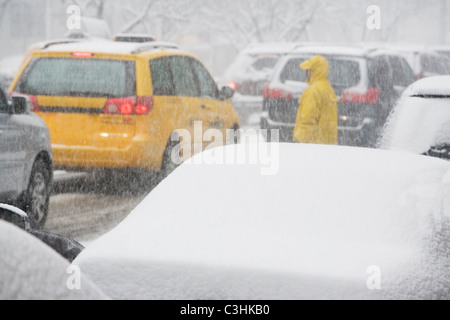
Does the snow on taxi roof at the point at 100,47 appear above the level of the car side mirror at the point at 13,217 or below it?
above

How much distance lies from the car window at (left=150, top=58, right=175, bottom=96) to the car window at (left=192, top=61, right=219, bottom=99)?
749 millimetres

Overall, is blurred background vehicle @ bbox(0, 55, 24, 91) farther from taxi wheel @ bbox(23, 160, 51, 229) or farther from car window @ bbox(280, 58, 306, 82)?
taxi wheel @ bbox(23, 160, 51, 229)

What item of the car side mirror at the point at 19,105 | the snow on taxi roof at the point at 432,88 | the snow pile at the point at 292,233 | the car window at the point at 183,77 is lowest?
the car window at the point at 183,77

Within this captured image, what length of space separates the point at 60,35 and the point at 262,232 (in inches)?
1917

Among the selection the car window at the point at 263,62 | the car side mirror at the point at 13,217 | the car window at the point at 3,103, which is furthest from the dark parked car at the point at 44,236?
the car window at the point at 263,62

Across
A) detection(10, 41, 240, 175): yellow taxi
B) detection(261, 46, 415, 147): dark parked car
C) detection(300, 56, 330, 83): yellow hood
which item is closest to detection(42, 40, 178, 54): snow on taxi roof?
detection(10, 41, 240, 175): yellow taxi

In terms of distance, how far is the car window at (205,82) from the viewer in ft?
37.2

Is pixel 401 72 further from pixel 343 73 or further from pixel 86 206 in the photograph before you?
pixel 86 206

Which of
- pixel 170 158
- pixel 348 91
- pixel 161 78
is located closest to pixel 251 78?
pixel 348 91

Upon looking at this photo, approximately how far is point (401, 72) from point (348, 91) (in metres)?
2.65

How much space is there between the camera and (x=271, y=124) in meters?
12.3

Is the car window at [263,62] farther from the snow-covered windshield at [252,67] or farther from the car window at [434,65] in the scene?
the car window at [434,65]

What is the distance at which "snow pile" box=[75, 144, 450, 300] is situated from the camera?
341 cm

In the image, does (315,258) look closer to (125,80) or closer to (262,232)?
(262,232)
